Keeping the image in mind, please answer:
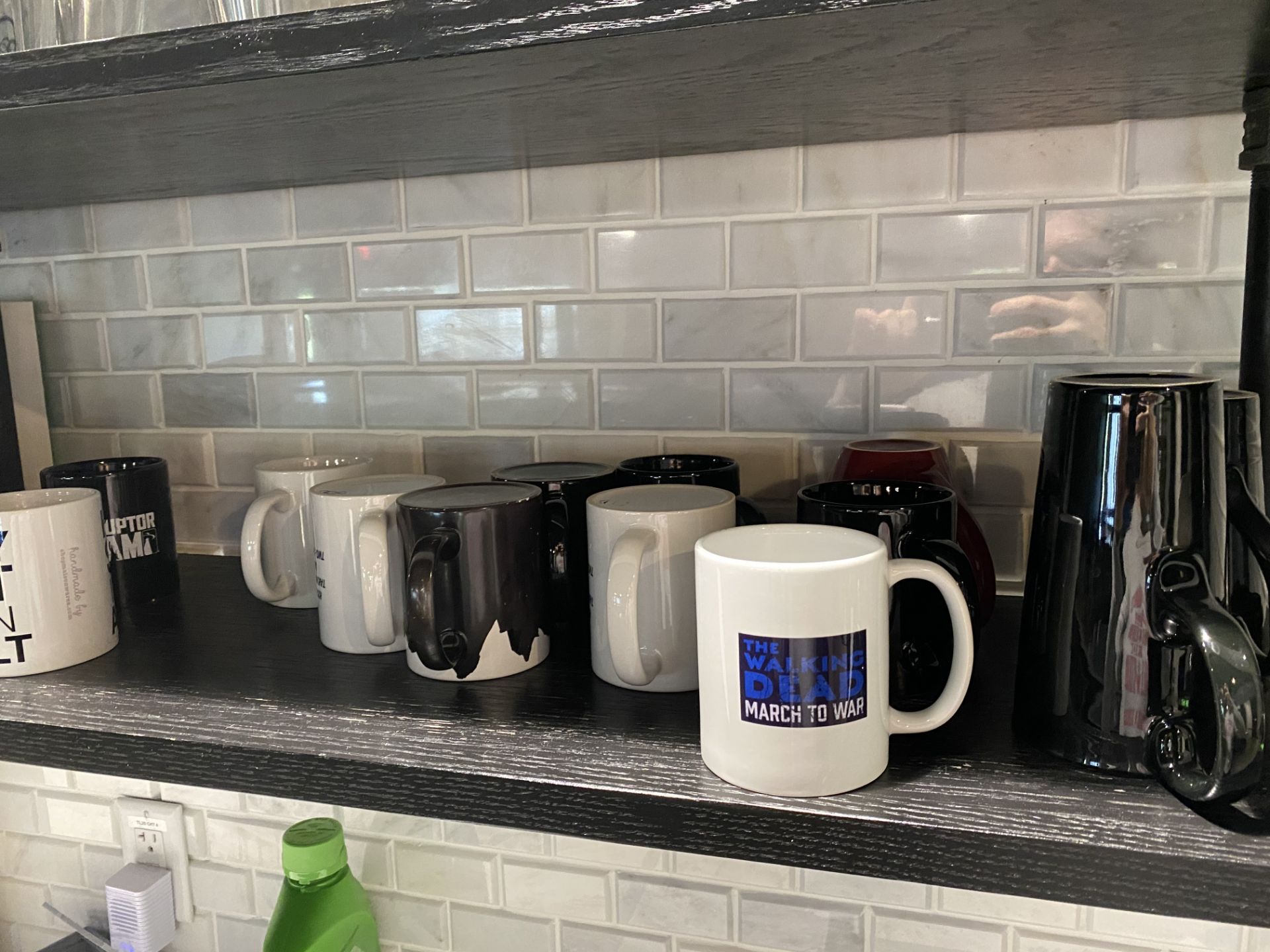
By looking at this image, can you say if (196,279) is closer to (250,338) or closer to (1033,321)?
(250,338)

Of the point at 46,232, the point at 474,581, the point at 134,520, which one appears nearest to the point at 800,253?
the point at 474,581

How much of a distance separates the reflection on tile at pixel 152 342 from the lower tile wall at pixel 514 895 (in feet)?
1.48

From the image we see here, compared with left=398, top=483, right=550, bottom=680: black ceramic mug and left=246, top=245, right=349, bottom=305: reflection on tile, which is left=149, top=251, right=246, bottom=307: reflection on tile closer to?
left=246, top=245, right=349, bottom=305: reflection on tile

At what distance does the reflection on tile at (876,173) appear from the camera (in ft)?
2.45

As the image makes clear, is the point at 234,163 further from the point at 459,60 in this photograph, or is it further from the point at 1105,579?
the point at 1105,579

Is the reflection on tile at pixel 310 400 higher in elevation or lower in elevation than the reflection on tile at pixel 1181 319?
lower

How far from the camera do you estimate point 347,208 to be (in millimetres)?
904

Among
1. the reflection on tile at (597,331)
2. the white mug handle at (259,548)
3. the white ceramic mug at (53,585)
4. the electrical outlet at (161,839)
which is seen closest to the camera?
the white ceramic mug at (53,585)

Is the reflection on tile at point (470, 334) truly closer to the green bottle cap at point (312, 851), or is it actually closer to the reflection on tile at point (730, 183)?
the reflection on tile at point (730, 183)

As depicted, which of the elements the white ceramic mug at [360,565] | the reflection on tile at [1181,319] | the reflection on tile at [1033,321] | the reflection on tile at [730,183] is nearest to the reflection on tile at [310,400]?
the white ceramic mug at [360,565]

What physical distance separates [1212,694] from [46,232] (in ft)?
3.69

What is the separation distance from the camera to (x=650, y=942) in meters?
0.92

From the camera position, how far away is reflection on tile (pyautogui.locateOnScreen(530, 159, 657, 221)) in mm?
817

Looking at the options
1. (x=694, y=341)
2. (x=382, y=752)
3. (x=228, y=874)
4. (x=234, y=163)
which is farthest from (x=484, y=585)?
(x=228, y=874)
